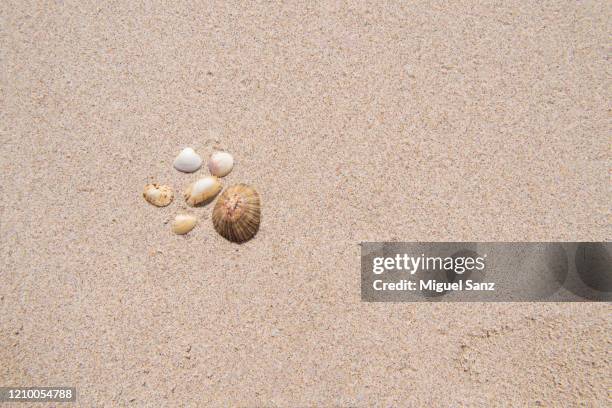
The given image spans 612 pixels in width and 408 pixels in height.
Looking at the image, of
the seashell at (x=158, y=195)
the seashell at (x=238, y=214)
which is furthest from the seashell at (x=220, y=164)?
the seashell at (x=158, y=195)

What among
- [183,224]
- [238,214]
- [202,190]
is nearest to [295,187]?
[238,214]

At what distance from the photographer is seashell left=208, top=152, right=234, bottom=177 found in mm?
2084

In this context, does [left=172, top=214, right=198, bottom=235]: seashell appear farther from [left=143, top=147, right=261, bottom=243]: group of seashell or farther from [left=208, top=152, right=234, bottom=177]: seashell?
[left=208, top=152, right=234, bottom=177]: seashell

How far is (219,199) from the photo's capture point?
207 centimetres

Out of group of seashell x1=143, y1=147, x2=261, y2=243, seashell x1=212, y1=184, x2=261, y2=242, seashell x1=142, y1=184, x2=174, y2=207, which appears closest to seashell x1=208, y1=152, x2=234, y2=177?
group of seashell x1=143, y1=147, x2=261, y2=243

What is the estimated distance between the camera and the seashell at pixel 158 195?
2068mm

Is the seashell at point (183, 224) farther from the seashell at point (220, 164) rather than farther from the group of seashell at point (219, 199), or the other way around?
the seashell at point (220, 164)

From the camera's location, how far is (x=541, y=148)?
213cm

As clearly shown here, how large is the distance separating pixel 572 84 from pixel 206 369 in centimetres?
230

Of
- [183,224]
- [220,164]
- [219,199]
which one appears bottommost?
[183,224]

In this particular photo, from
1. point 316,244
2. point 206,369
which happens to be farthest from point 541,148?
point 206,369

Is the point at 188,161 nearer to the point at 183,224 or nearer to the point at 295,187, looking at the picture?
the point at 183,224

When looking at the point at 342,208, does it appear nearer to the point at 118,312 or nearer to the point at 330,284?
the point at 330,284

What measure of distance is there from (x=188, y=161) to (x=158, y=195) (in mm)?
220
